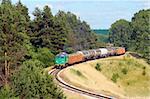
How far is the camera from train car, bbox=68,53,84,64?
76812 mm

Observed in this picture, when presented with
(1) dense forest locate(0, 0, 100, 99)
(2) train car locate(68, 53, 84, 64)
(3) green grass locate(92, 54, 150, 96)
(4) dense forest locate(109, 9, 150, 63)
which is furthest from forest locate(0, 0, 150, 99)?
(4) dense forest locate(109, 9, 150, 63)

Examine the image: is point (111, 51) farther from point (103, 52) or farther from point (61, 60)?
point (61, 60)

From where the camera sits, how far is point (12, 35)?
211 feet

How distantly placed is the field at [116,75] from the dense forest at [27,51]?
21.6ft

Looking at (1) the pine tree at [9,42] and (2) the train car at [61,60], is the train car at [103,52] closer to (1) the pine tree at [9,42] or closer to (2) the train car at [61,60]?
(2) the train car at [61,60]

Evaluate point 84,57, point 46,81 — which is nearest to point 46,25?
point 84,57

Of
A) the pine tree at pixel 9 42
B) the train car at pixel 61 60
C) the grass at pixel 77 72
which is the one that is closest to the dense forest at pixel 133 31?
the grass at pixel 77 72

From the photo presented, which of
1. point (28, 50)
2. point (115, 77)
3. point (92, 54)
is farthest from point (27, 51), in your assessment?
point (92, 54)

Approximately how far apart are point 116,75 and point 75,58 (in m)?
9.54

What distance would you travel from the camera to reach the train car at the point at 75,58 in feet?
252

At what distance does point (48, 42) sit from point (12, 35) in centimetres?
3057

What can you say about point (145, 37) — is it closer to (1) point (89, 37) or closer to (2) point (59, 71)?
(1) point (89, 37)

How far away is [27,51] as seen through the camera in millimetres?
73812

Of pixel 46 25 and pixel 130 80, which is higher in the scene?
pixel 46 25
